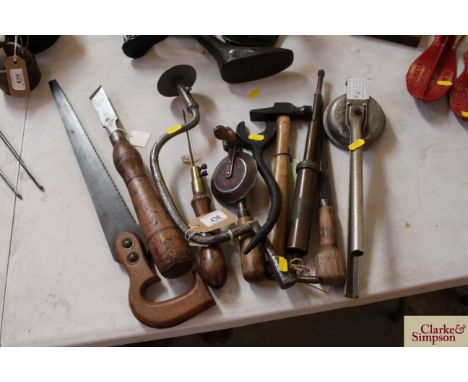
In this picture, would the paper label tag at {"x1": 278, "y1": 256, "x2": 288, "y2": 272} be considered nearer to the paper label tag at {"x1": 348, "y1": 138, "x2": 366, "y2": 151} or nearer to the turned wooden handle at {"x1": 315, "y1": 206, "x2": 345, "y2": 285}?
the turned wooden handle at {"x1": 315, "y1": 206, "x2": 345, "y2": 285}

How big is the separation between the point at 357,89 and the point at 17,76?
2.60 ft

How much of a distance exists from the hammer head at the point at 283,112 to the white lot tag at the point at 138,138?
240 millimetres

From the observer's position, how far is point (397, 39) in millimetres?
1007

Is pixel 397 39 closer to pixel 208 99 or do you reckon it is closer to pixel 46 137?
pixel 208 99

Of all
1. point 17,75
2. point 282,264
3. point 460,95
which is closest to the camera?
point 282,264

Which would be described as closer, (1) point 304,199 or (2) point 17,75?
(1) point 304,199

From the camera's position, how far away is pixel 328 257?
66 centimetres

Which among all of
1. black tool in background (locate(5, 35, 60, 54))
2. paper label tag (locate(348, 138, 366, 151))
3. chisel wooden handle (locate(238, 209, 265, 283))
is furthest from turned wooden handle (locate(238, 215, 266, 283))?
black tool in background (locate(5, 35, 60, 54))

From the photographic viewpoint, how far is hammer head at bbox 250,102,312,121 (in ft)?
2.78

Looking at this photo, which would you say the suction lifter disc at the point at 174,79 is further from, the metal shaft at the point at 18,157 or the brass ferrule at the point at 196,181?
the metal shaft at the point at 18,157

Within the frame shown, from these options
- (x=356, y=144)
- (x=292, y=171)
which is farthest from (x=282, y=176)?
(x=356, y=144)

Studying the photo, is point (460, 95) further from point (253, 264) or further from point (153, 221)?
point (153, 221)

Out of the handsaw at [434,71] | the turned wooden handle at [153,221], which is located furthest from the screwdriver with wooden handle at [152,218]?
the handsaw at [434,71]

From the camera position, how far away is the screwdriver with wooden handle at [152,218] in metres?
0.66
